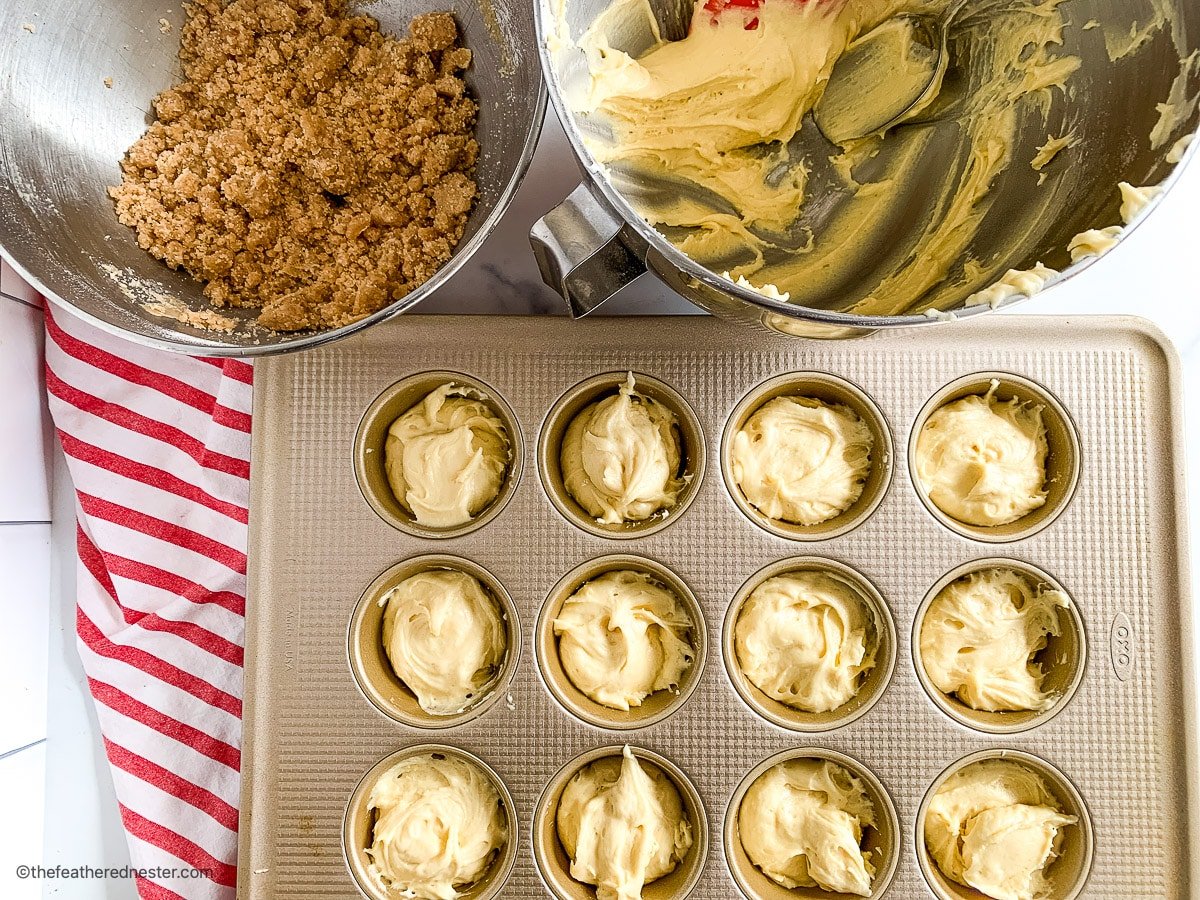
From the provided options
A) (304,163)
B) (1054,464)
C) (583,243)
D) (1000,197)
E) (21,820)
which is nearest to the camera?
(583,243)

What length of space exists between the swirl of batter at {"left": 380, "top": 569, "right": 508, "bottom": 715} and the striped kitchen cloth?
41 cm

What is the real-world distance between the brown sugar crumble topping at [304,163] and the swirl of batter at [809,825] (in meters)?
1.15

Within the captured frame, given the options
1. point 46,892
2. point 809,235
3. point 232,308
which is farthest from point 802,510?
point 46,892

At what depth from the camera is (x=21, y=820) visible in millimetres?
1829

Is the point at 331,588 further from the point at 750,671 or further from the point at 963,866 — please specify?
the point at 963,866

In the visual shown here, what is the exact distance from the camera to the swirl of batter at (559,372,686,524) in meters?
1.63

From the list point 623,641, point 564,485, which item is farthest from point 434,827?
point 564,485

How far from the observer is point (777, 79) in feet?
5.03

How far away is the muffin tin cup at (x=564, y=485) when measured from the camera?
1.66m

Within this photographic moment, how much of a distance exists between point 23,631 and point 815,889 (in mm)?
1702

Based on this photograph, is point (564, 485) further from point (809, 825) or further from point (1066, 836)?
point (1066, 836)

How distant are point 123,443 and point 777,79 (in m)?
1.50

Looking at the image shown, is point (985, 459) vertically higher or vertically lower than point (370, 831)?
higher

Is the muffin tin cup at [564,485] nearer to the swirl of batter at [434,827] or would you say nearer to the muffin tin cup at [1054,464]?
the muffin tin cup at [1054,464]
